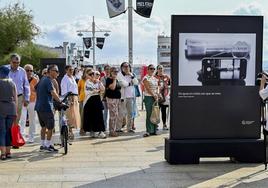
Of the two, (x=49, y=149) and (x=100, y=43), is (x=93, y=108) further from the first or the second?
(x=100, y=43)

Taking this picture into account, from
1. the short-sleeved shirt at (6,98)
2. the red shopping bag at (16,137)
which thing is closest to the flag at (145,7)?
the red shopping bag at (16,137)

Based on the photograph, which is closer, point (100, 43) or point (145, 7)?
point (145, 7)

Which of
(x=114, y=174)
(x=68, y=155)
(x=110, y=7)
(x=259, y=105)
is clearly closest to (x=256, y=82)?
(x=259, y=105)

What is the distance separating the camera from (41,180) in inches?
339

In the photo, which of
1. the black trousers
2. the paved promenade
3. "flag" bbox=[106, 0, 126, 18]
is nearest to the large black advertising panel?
the paved promenade

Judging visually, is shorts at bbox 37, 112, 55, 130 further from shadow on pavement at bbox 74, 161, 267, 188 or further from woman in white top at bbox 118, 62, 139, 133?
woman in white top at bbox 118, 62, 139, 133

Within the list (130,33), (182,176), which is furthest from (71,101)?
(130,33)

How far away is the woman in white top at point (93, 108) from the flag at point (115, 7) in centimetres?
617

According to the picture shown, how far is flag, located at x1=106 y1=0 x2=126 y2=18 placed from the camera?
19969 millimetres

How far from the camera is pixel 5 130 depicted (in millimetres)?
10742

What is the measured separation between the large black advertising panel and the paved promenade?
0.69 metres

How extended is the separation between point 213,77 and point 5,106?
150 inches

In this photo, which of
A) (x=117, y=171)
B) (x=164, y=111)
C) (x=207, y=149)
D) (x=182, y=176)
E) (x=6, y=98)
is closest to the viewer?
(x=182, y=176)

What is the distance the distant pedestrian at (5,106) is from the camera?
10.6 metres
